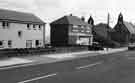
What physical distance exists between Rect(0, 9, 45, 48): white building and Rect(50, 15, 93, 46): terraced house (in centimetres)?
1013

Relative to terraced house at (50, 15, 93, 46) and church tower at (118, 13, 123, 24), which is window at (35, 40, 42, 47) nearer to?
terraced house at (50, 15, 93, 46)

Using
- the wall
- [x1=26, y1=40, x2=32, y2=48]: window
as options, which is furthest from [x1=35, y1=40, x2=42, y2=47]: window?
[x1=26, y1=40, x2=32, y2=48]: window

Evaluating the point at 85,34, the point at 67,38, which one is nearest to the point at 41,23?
the point at 67,38

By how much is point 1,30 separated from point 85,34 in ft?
Answer: 88.5

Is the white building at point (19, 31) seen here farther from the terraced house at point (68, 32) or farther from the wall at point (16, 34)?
the terraced house at point (68, 32)

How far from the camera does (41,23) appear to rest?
32625mm

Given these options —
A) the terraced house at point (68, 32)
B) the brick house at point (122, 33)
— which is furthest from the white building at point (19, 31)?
the brick house at point (122, 33)

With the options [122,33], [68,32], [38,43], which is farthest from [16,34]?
[122,33]

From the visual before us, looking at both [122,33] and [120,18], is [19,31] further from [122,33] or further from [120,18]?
[120,18]

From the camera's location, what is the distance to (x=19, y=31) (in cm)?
2886

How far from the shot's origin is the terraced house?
139 feet

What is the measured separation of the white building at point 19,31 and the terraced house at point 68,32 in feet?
33.2

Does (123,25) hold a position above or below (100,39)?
above

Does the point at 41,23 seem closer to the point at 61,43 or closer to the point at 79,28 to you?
the point at 61,43
